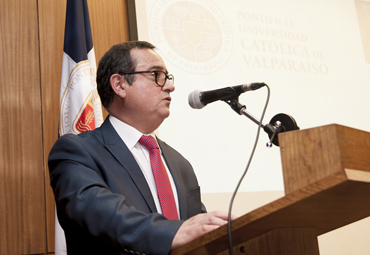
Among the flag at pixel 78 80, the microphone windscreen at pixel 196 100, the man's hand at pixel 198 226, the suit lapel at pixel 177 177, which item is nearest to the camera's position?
the man's hand at pixel 198 226

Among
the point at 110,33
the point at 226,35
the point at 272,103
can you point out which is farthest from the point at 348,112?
the point at 110,33

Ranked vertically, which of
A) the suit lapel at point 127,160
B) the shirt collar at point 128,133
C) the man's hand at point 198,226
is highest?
the shirt collar at point 128,133

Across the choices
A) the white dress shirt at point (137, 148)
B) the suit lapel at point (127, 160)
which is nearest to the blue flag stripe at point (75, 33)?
the white dress shirt at point (137, 148)

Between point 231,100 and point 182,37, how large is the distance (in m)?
1.77

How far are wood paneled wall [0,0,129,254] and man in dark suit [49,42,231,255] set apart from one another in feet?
2.61

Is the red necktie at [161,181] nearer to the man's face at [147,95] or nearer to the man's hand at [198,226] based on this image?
the man's face at [147,95]

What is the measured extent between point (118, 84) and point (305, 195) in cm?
134

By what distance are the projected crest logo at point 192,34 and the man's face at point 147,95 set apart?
1.05 metres

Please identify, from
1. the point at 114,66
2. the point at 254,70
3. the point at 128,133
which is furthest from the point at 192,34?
the point at 128,133

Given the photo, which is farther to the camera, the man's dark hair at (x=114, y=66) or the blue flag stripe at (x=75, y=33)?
the blue flag stripe at (x=75, y=33)

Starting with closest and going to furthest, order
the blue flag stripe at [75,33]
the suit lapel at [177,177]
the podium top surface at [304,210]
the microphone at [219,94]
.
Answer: the podium top surface at [304,210] → the microphone at [219,94] → the suit lapel at [177,177] → the blue flag stripe at [75,33]

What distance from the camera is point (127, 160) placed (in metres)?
1.60

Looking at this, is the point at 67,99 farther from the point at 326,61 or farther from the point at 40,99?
the point at 326,61

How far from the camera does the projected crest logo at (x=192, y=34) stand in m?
3.04
